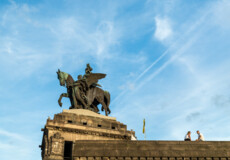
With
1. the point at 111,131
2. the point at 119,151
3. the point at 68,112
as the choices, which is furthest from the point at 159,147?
the point at 68,112

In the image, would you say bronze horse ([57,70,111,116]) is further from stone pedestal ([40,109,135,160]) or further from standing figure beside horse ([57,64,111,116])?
stone pedestal ([40,109,135,160])

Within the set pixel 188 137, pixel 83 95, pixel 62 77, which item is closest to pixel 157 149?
pixel 188 137

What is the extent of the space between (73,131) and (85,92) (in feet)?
19.2

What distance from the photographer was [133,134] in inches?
1065

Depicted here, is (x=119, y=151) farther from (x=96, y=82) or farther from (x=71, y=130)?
(x=96, y=82)

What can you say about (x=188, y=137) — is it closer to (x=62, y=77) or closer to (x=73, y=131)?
(x=73, y=131)

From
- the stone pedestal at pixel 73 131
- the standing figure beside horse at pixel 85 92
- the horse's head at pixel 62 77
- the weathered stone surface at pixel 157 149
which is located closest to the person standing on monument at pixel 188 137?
the weathered stone surface at pixel 157 149

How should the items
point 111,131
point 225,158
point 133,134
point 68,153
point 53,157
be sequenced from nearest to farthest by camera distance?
point 225,158 → point 53,157 → point 68,153 → point 111,131 → point 133,134

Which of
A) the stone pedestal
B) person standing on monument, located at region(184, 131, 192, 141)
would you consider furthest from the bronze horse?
person standing on monument, located at region(184, 131, 192, 141)

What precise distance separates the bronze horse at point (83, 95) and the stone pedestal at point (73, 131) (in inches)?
63.9

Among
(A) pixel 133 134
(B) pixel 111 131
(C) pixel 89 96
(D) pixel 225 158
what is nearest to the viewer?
(D) pixel 225 158

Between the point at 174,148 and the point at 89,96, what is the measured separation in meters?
11.6

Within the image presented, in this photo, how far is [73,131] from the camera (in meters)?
24.1

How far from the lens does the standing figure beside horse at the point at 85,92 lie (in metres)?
28.2
